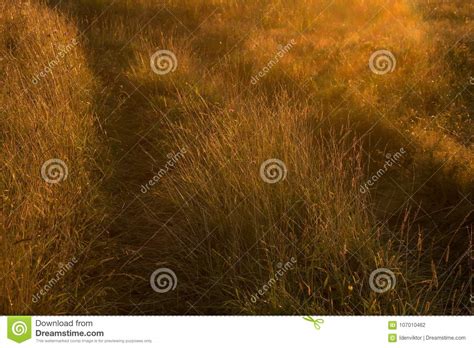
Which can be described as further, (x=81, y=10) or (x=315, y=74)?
(x=81, y=10)

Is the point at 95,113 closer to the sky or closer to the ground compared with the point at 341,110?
closer to the sky

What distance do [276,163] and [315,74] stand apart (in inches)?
104

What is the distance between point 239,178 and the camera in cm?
349

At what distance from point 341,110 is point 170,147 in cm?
155

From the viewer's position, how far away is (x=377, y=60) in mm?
6223

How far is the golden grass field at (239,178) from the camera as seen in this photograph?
295 cm

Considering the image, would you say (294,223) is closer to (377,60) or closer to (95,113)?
(95,113)

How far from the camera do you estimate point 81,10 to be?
366 inches

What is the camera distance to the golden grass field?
2.95 m

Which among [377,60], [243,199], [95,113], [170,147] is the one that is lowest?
[243,199]

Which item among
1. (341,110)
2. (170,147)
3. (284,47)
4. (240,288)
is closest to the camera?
(240,288)

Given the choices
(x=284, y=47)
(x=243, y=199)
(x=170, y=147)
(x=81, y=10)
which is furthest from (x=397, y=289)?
(x=81, y=10)
